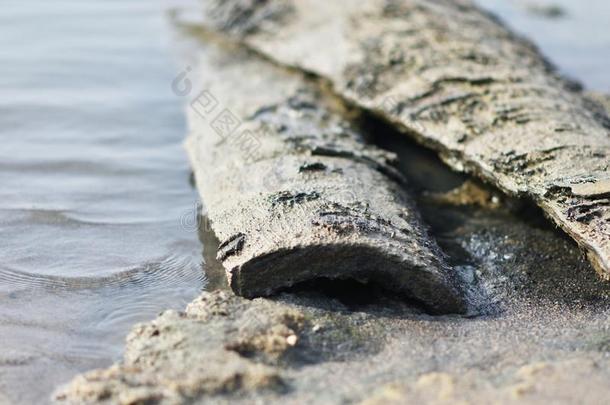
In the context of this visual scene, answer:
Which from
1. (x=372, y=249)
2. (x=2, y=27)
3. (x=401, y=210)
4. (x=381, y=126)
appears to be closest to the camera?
(x=372, y=249)

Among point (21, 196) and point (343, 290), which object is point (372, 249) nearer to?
point (343, 290)

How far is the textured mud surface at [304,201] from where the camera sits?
9.65 feet

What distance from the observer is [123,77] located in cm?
591

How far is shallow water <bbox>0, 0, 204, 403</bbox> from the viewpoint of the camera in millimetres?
2971

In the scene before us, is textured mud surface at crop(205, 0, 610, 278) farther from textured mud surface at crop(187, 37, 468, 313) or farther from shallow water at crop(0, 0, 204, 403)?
shallow water at crop(0, 0, 204, 403)

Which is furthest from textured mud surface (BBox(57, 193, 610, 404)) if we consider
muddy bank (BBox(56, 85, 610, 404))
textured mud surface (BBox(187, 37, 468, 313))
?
textured mud surface (BBox(187, 37, 468, 313))

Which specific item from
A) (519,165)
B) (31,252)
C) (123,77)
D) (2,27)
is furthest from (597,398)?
(2,27)

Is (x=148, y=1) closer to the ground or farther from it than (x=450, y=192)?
farther from it

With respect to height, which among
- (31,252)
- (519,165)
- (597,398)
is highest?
(519,165)

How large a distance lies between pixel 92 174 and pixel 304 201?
1679 millimetres

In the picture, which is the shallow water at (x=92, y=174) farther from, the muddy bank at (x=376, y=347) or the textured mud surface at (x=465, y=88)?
the textured mud surface at (x=465, y=88)

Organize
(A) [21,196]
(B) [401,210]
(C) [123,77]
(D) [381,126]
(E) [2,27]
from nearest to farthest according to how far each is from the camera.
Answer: (B) [401,210]
(A) [21,196]
(D) [381,126]
(C) [123,77]
(E) [2,27]

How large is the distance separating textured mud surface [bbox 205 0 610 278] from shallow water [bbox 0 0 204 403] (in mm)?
1056

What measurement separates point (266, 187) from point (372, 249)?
2.56 feet
